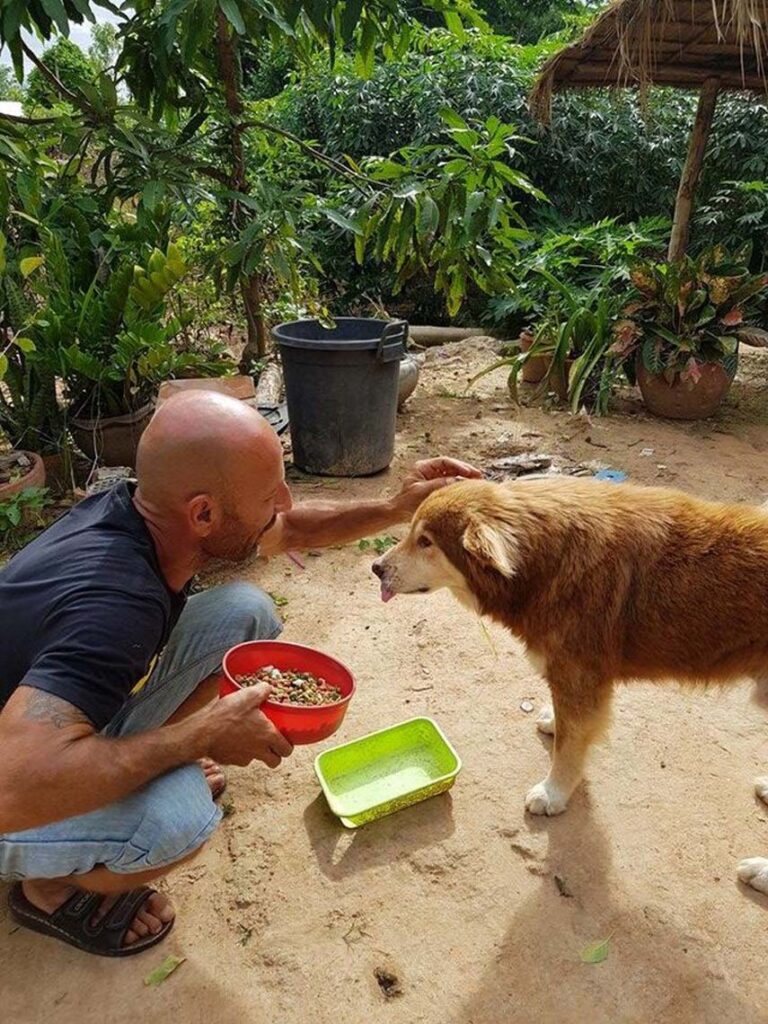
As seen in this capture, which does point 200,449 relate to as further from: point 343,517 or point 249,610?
point 343,517

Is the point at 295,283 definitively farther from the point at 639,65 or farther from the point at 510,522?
the point at 639,65

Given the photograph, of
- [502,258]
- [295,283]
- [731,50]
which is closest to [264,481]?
[295,283]

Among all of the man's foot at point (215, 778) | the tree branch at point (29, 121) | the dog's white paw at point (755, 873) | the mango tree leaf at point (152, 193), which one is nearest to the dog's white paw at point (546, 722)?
the dog's white paw at point (755, 873)

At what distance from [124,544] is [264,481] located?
1.32 feet

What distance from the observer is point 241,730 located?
5.73 ft

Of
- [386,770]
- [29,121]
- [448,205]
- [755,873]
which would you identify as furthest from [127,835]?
[29,121]

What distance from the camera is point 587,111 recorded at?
420 inches

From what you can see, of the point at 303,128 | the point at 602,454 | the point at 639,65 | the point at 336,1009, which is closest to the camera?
the point at 336,1009

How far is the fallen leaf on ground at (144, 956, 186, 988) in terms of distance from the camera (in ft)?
6.50

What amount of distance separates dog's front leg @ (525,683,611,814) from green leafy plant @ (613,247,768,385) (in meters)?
4.82

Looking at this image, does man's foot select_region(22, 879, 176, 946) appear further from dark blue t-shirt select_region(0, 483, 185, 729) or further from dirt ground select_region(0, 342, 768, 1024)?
dark blue t-shirt select_region(0, 483, 185, 729)

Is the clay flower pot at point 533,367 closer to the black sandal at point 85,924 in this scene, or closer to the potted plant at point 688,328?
the potted plant at point 688,328

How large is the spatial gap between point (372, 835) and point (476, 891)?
0.41 metres

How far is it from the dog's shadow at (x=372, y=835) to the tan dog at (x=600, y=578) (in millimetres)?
509
